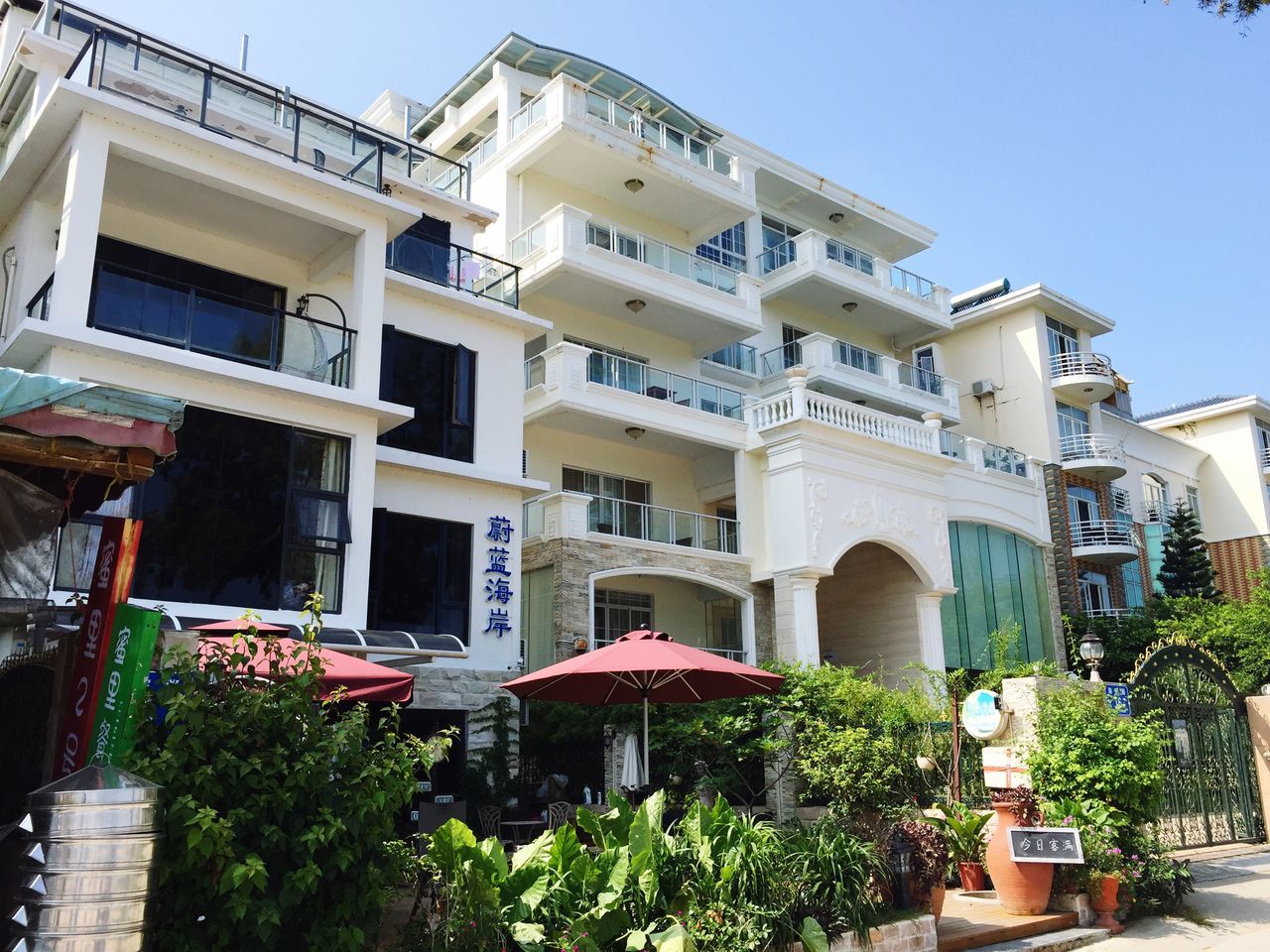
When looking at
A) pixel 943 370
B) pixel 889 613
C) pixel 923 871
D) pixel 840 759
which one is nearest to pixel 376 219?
pixel 840 759

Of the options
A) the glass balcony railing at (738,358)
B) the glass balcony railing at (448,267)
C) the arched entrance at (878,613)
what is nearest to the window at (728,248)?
the glass balcony railing at (738,358)

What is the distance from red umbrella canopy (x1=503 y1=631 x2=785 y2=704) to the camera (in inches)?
396

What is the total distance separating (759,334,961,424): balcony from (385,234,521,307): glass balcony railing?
9.17 m

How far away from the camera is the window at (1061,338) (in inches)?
1249

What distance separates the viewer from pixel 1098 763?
35.7 ft

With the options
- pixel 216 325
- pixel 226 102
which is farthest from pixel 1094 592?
pixel 226 102

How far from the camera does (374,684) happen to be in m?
8.79

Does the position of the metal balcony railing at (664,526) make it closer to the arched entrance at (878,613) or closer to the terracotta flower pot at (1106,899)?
the arched entrance at (878,613)

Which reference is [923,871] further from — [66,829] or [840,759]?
[66,829]

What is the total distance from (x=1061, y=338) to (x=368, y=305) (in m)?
24.2

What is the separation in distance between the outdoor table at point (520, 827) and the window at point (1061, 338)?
24.0 meters

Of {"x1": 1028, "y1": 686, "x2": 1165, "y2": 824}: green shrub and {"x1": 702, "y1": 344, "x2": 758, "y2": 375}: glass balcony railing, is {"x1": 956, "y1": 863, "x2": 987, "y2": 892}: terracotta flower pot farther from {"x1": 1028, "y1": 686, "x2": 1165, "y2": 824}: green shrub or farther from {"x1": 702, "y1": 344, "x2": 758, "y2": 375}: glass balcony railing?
{"x1": 702, "y1": 344, "x2": 758, "y2": 375}: glass balcony railing

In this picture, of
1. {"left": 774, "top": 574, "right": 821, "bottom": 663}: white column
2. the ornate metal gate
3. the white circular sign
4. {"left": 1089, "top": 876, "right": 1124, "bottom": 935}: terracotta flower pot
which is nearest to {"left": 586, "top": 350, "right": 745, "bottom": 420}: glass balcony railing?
{"left": 774, "top": 574, "right": 821, "bottom": 663}: white column

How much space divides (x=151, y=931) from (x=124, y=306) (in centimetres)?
1018
